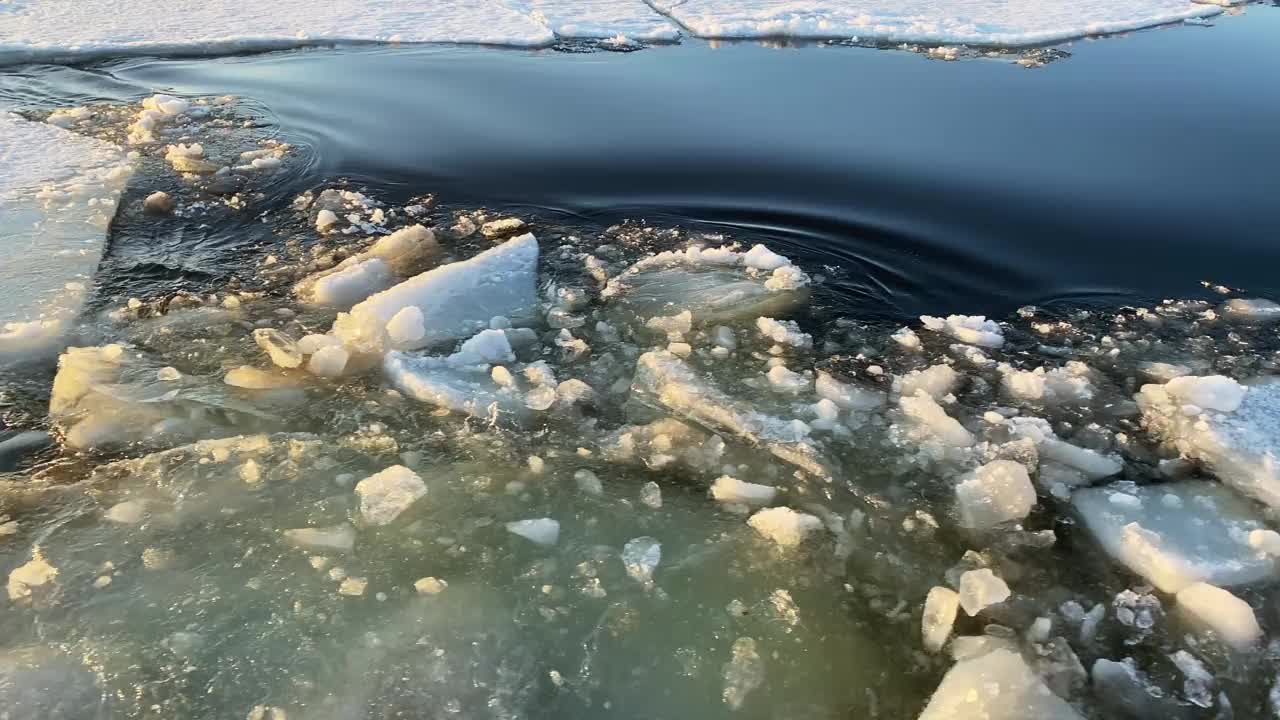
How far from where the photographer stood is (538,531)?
2.47 metres

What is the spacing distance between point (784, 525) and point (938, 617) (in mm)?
479

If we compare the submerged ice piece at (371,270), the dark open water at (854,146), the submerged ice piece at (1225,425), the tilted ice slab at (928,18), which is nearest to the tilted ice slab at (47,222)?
the dark open water at (854,146)

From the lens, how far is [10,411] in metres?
2.88

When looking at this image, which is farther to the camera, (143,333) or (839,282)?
(839,282)

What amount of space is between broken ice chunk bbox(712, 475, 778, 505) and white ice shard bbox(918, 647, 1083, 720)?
746 millimetres

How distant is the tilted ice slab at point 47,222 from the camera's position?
335 cm

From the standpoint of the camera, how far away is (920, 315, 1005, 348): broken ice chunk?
347 cm

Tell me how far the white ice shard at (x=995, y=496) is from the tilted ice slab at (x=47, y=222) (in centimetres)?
330

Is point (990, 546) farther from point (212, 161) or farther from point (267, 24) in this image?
point (267, 24)

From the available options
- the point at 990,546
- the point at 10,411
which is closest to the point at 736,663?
the point at 990,546

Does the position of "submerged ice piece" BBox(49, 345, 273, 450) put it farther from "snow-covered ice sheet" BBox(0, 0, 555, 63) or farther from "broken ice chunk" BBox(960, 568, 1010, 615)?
"snow-covered ice sheet" BBox(0, 0, 555, 63)

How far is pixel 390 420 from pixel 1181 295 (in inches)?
139

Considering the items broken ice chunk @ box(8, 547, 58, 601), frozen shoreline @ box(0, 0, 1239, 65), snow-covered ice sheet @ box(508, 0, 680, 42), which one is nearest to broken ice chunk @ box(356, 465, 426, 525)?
broken ice chunk @ box(8, 547, 58, 601)

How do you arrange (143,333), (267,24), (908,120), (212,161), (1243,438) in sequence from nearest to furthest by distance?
(1243,438) < (143,333) < (212,161) < (908,120) < (267,24)
